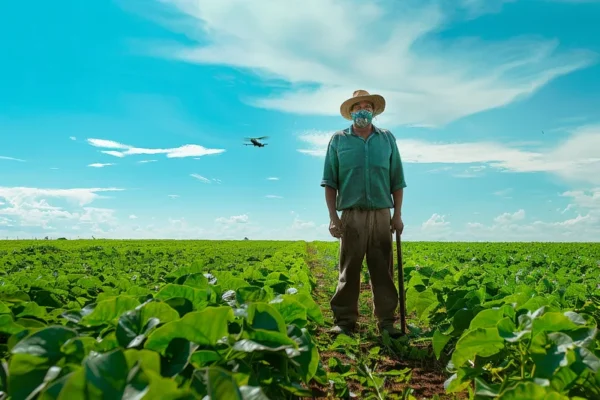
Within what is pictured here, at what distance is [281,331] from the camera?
6.49 feet

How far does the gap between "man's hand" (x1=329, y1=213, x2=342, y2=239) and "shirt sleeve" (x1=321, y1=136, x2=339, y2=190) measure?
1.15 ft

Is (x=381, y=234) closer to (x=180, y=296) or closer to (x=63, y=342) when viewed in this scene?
(x=180, y=296)

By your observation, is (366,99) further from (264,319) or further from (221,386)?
(221,386)

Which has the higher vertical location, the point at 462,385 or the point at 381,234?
the point at 381,234

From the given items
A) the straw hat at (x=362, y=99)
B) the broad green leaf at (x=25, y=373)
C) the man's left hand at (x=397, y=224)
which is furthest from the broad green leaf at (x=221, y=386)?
the straw hat at (x=362, y=99)

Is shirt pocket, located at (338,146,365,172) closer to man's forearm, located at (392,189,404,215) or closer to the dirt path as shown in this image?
man's forearm, located at (392,189,404,215)

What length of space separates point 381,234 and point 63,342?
3.86 m

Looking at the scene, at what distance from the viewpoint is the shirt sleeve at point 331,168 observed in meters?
5.40

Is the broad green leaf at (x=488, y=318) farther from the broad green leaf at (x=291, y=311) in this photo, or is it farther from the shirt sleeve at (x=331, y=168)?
the shirt sleeve at (x=331, y=168)

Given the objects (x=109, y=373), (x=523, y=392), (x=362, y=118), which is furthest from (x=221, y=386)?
(x=362, y=118)

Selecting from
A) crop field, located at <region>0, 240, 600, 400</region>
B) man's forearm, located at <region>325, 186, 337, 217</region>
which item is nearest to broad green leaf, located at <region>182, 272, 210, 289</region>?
crop field, located at <region>0, 240, 600, 400</region>

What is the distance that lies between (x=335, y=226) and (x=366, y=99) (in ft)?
4.81

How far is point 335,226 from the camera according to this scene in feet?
17.6

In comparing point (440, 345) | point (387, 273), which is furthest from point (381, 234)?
point (440, 345)
